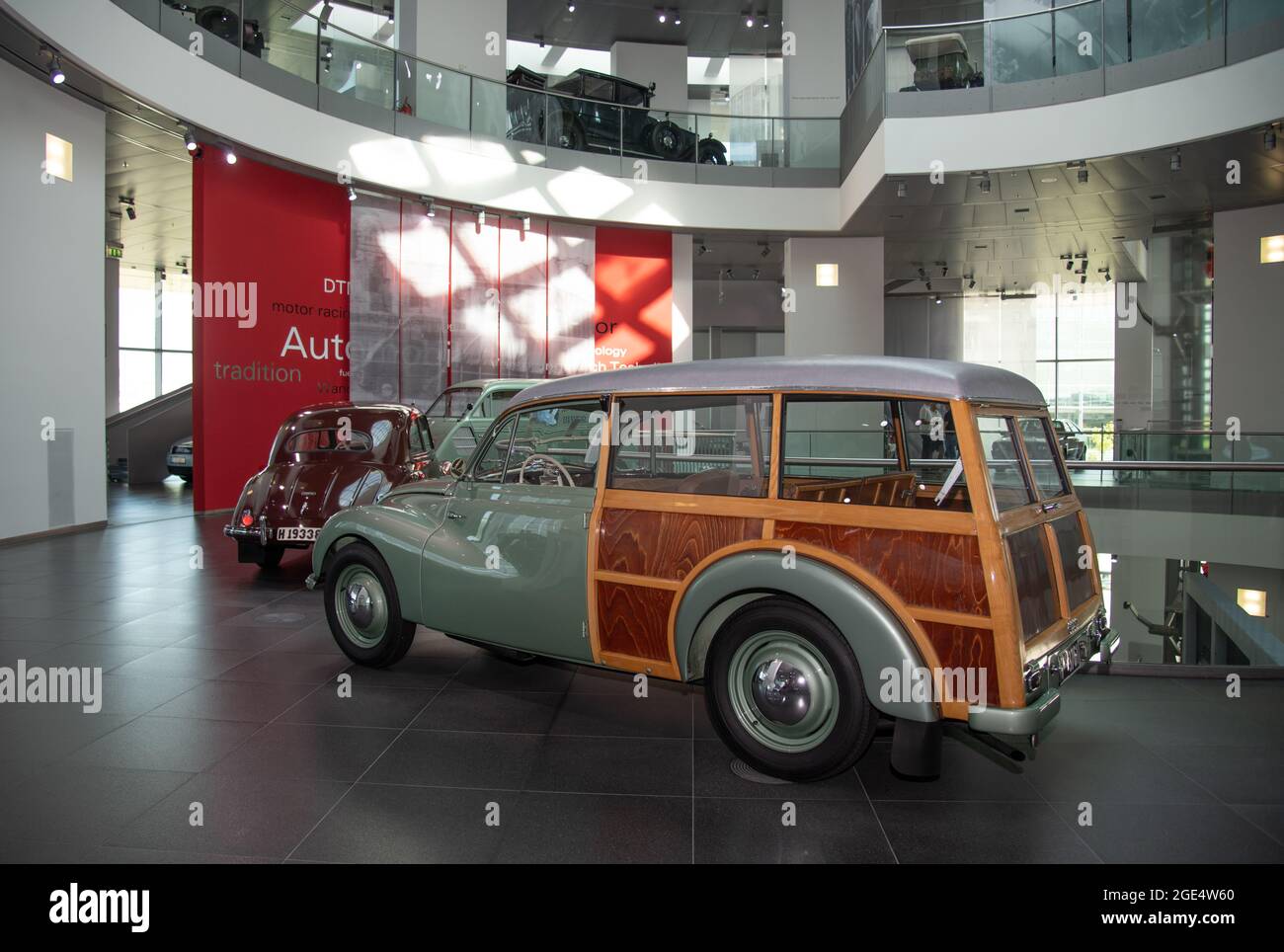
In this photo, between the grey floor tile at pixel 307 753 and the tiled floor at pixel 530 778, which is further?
the grey floor tile at pixel 307 753

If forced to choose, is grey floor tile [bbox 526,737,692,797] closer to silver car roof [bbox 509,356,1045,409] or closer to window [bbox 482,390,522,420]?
silver car roof [bbox 509,356,1045,409]

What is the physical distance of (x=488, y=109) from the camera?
14.5 m

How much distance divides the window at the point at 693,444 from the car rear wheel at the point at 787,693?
0.54m

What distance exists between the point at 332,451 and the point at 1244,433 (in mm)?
10266

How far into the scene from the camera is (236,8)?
11.3 m

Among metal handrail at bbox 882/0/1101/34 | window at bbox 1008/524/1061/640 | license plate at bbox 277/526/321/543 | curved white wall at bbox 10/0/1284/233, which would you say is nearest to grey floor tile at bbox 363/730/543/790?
window at bbox 1008/524/1061/640

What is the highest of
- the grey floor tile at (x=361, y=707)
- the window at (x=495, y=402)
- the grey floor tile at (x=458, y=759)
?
the window at (x=495, y=402)

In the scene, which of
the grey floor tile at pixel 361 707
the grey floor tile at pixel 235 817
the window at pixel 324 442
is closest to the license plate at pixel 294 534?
the window at pixel 324 442

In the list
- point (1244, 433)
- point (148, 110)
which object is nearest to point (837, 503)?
point (1244, 433)

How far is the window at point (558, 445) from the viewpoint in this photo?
3967mm

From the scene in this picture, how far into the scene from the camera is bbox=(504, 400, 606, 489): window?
3.97m

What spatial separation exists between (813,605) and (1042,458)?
4.30 feet

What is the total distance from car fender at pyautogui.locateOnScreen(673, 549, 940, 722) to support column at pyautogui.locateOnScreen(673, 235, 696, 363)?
1354 centimetres

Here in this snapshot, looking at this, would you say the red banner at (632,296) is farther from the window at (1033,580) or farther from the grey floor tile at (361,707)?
the window at (1033,580)
